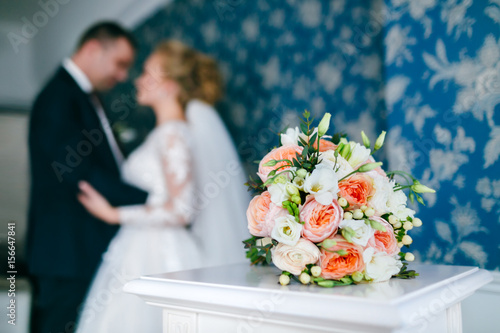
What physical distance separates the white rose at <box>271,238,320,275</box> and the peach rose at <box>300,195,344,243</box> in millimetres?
20

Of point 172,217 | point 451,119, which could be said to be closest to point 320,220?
point 451,119

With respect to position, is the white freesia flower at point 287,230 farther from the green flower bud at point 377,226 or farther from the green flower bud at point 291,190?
the green flower bud at point 377,226

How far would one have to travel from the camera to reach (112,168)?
2.00m

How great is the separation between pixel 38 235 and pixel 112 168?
1.51ft

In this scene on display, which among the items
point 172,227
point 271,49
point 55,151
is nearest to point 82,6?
point 55,151

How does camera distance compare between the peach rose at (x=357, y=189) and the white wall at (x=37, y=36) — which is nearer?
the peach rose at (x=357, y=189)

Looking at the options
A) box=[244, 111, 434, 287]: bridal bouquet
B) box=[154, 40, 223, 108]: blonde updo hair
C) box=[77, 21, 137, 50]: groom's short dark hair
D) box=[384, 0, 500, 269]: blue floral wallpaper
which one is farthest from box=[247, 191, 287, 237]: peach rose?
box=[77, 21, 137, 50]: groom's short dark hair

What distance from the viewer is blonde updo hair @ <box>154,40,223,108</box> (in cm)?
221

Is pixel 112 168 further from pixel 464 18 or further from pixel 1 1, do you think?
pixel 464 18

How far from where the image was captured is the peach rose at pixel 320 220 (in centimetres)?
89

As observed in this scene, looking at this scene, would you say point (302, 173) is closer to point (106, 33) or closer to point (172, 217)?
point (172, 217)

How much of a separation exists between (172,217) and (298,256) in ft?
4.26

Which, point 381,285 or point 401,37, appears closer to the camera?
point 381,285

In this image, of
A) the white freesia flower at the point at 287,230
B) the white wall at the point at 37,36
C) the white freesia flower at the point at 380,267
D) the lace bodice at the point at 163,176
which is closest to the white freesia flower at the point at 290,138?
the white freesia flower at the point at 287,230
